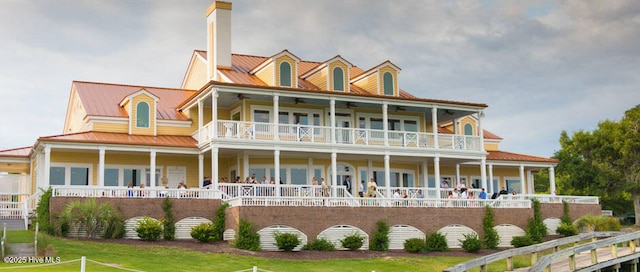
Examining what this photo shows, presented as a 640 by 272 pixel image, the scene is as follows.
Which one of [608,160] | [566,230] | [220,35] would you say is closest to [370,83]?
[220,35]

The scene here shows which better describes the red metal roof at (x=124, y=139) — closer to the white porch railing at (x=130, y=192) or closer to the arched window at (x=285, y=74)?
the white porch railing at (x=130, y=192)

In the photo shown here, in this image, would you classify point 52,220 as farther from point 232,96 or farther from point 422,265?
point 422,265

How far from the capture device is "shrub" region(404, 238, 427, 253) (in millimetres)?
33000

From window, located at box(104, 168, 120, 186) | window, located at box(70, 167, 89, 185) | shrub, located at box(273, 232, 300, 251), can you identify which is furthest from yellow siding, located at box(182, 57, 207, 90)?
shrub, located at box(273, 232, 300, 251)

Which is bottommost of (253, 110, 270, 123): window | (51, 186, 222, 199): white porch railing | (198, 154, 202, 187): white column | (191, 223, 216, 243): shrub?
(191, 223, 216, 243): shrub

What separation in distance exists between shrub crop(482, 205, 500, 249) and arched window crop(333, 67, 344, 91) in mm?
10037

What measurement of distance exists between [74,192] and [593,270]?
64.7ft

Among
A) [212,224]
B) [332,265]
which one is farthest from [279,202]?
[332,265]

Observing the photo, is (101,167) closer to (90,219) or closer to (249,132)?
(90,219)

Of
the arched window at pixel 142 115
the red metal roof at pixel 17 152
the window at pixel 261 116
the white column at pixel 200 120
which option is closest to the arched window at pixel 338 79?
the window at pixel 261 116

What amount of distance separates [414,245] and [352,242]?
287 centimetres

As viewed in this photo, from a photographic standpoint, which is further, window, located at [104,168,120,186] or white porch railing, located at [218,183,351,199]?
window, located at [104,168,120,186]

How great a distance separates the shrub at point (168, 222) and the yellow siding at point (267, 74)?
9.57 metres

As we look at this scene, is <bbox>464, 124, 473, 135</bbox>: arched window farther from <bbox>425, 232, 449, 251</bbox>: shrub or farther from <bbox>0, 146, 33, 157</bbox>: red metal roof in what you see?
<bbox>0, 146, 33, 157</bbox>: red metal roof
